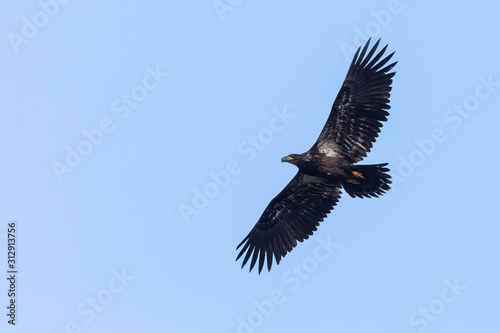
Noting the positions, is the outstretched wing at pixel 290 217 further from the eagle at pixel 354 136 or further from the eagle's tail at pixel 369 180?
the eagle's tail at pixel 369 180

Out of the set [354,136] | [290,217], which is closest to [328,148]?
[354,136]

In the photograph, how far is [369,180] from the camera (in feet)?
76.1

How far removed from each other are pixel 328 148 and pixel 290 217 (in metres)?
2.75

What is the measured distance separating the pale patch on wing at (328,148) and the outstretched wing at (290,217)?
1213mm

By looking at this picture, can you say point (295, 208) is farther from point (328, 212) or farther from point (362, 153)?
point (362, 153)

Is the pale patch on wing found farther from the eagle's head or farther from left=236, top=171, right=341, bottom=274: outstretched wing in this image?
left=236, top=171, right=341, bottom=274: outstretched wing

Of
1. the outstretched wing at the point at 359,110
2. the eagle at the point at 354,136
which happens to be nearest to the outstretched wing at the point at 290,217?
the eagle at the point at 354,136

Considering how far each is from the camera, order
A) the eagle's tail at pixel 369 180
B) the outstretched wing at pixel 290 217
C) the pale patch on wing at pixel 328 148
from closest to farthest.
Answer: the eagle's tail at pixel 369 180
the pale patch on wing at pixel 328 148
the outstretched wing at pixel 290 217

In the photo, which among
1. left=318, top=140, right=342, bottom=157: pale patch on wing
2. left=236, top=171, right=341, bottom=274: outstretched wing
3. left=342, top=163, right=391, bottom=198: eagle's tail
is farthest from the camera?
left=236, top=171, right=341, bottom=274: outstretched wing

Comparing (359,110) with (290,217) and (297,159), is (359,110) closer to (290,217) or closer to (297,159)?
(297,159)

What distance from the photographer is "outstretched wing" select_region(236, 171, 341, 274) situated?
25.3 metres

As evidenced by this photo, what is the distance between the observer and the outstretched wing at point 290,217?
2530 centimetres

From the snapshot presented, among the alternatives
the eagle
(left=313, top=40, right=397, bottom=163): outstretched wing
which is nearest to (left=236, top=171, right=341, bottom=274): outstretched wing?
the eagle

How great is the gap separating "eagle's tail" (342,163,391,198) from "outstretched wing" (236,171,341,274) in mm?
1541
